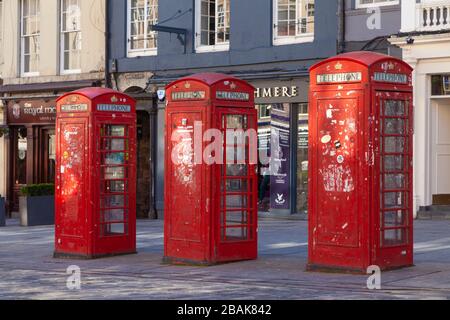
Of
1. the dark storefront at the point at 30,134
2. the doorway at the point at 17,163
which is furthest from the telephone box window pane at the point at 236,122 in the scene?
the doorway at the point at 17,163

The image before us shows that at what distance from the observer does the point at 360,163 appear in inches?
474

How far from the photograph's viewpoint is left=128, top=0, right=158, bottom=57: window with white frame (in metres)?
25.8

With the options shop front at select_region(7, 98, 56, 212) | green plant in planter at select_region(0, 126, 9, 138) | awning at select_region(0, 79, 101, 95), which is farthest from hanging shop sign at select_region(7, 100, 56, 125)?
awning at select_region(0, 79, 101, 95)

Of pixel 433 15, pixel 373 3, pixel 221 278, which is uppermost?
pixel 373 3

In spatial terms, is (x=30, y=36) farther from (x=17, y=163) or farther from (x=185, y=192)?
(x=185, y=192)

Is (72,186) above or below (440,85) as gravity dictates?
below

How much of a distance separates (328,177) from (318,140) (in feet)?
1.66

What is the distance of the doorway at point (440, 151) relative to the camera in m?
20.8

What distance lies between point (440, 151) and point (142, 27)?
363 inches

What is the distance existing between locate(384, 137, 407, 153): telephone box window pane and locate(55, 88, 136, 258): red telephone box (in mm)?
4669

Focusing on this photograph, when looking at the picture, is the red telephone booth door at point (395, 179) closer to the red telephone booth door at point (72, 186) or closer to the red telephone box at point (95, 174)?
the red telephone box at point (95, 174)

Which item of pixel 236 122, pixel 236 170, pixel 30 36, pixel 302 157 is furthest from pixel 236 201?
pixel 30 36
